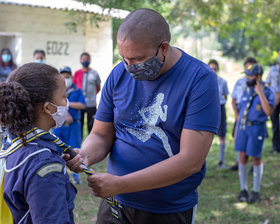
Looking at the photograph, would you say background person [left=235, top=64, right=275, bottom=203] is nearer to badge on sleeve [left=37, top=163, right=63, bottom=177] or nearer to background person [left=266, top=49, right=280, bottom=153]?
background person [left=266, top=49, right=280, bottom=153]

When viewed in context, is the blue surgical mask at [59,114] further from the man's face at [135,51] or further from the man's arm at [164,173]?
the man's face at [135,51]

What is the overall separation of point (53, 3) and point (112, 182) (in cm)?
988

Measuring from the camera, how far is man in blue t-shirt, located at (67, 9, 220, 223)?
2.03m

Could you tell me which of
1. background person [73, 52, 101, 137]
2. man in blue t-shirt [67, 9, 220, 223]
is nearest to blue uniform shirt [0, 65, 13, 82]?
background person [73, 52, 101, 137]

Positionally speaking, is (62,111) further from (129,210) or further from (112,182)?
(129,210)

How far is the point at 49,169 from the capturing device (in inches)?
66.3

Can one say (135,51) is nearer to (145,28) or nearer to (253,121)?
(145,28)

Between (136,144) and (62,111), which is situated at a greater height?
(62,111)

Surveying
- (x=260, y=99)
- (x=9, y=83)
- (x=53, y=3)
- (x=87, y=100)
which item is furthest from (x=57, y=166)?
(x=53, y=3)

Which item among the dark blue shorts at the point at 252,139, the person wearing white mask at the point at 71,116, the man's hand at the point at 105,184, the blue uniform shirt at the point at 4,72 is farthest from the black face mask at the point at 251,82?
the blue uniform shirt at the point at 4,72

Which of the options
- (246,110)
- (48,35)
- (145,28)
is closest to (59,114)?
(145,28)

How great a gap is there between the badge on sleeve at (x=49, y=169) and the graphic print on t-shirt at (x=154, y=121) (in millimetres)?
644

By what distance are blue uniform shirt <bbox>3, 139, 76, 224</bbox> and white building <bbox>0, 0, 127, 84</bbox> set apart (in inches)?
347

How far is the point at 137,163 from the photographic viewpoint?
2.26 metres
